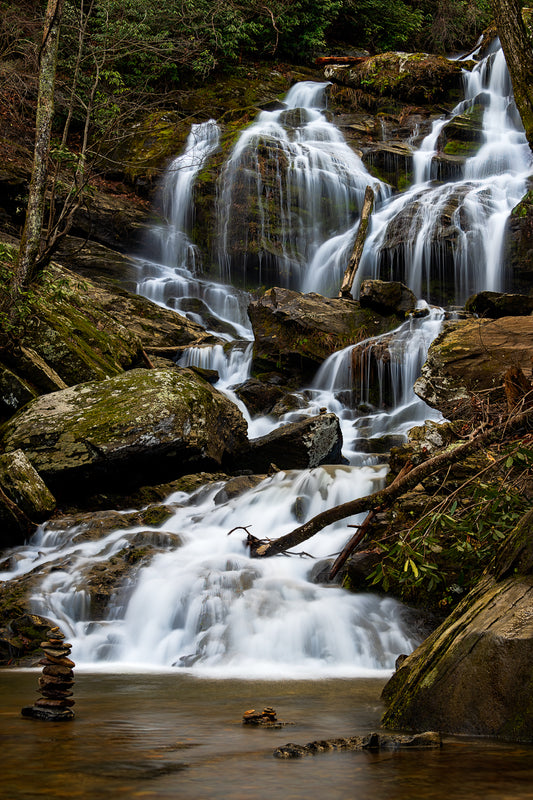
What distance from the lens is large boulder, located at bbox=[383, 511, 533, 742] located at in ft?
9.08

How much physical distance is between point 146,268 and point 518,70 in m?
17.0

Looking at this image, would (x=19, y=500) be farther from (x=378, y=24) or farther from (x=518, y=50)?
(x=378, y=24)

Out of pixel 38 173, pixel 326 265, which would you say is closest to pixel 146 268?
pixel 326 265

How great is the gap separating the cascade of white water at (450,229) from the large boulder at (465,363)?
8.67 meters

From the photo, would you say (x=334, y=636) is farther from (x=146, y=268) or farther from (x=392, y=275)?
(x=146, y=268)

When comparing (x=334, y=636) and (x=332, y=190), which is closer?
(x=334, y=636)

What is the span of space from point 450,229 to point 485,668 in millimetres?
16218

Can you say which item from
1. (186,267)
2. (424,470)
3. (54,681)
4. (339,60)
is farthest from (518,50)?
(339,60)

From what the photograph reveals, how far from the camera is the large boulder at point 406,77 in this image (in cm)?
2619

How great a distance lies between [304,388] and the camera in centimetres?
1441

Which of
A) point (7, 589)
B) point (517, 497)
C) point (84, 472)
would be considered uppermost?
point (517, 497)

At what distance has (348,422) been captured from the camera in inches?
511

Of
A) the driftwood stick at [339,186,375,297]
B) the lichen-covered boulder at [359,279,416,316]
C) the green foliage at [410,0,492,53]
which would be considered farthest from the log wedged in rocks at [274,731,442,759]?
the green foliage at [410,0,492,53]

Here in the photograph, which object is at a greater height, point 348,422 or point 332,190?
point 332,190
